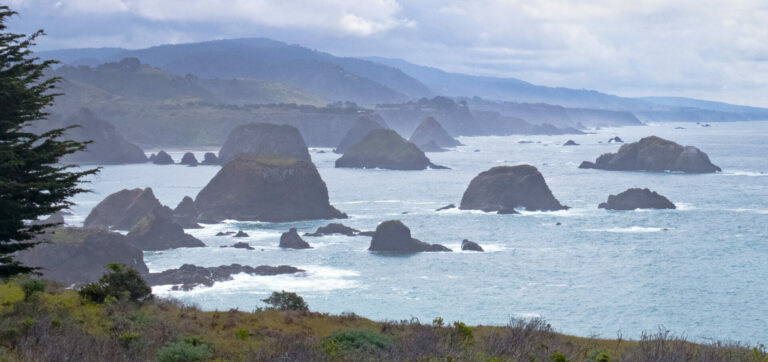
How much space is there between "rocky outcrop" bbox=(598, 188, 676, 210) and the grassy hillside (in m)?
107

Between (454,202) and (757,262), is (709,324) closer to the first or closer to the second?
Answer: (757,262)

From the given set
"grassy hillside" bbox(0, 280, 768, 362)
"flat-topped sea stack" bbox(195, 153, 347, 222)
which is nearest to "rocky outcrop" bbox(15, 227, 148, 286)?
"flat-topped sea stack" bbox(195, 153, 347, 222)

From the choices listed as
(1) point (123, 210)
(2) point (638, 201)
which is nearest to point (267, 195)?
(1) point (123, 210)

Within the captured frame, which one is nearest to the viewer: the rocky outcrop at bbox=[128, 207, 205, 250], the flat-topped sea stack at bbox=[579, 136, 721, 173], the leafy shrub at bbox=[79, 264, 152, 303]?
the leafy shrub at bbox=[79, 264, 152, 303]

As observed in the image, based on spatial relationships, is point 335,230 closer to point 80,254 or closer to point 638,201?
point 80,254

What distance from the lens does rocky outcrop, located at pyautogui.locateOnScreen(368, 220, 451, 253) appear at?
296 feet

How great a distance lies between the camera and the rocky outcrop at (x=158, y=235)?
91.4m

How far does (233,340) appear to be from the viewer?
19.8 meters

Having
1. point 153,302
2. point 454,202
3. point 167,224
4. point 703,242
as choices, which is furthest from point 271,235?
point 153,302

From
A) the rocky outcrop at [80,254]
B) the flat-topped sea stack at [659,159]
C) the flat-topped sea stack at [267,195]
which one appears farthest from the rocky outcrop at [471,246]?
the flat-topped sea stack at [659,159]

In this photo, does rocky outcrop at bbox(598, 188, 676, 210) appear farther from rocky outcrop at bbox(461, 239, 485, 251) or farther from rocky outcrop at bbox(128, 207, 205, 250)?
rocky outcrop at bbox(128, 207, 205, 250)

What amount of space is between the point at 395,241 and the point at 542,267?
1705 cm

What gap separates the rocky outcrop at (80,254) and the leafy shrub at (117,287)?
52.4m

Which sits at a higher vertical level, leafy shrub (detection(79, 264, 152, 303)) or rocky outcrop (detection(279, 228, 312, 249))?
leafy shrub (detection(79, 264, 152, 303))
